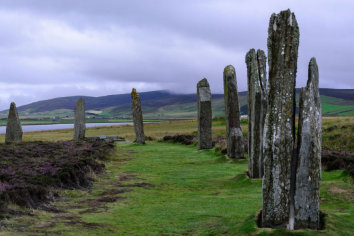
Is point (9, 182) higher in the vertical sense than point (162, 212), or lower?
higher

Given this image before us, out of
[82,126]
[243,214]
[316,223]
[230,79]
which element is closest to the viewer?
[316,223]

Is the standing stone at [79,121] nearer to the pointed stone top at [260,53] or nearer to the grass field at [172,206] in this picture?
the grass field at [172,206]

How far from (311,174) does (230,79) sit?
1395 centimetres

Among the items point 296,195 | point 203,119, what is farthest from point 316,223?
point 203,119

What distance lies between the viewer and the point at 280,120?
9047 millimetres

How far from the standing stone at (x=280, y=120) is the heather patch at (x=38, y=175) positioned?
6.46 meters

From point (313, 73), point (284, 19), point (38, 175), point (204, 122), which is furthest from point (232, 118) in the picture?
point (284, 19)

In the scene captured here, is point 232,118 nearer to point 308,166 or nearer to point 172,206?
point 172,206

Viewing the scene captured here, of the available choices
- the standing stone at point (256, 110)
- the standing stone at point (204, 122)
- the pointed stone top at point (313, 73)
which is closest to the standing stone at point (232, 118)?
the standing stone at point (256, 110)

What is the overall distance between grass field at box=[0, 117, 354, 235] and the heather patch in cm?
57

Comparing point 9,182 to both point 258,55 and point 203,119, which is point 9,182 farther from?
point 203,119

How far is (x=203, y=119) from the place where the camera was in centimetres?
2812

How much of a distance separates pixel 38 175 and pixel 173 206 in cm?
504

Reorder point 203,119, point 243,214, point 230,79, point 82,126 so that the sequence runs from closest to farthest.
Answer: point 243,214 < point 230,79 < point 203,119 < point 82,126
